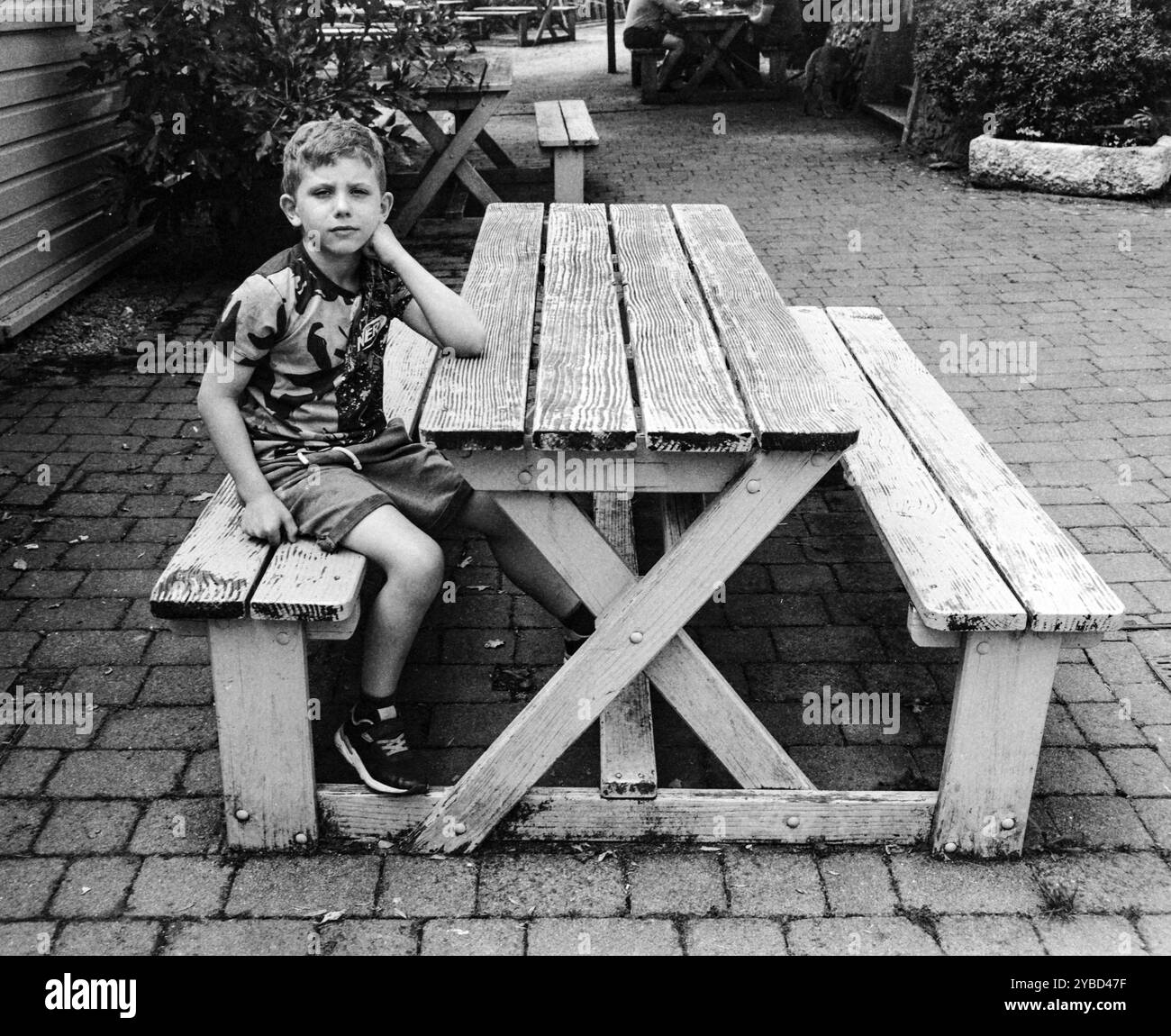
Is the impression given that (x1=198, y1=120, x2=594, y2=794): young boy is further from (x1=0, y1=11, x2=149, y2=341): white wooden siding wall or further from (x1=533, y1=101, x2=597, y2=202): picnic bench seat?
(x1=533, y1=101, x2=597, y2=202): picnic bench seat

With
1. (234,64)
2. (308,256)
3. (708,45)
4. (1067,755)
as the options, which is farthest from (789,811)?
(708,45)

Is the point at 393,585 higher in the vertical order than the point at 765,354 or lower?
lower

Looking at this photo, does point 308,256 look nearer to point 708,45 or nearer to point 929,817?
point 929,817

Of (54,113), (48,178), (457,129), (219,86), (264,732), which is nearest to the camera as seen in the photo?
(264,732)

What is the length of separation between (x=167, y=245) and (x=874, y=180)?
5.08 meters

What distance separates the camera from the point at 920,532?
8.86ft

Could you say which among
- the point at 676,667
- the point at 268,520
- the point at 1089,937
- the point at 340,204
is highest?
the point at 340,204

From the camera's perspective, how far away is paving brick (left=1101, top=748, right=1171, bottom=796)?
2.90 m

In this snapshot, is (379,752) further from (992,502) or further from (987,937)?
(992,502)

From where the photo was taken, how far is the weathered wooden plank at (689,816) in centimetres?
267

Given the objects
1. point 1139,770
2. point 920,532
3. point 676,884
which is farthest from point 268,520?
point 1139,770

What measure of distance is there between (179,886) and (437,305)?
1320 millimetres

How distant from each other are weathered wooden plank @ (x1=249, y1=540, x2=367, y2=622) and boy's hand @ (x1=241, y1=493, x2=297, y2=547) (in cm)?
3
